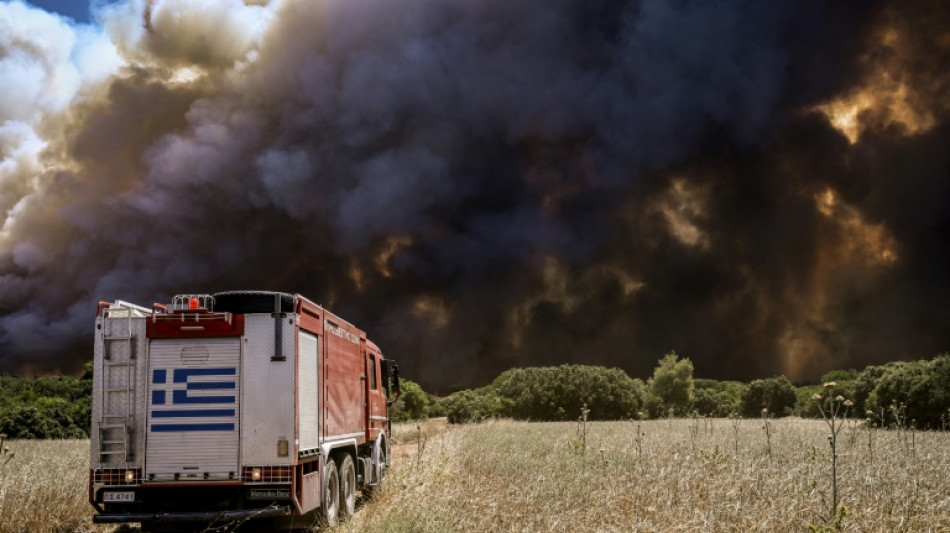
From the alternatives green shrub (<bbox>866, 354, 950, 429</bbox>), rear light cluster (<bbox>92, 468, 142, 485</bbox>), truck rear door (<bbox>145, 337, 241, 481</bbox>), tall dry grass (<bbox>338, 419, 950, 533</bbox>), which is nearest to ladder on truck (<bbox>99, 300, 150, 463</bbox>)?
rear light cluster (<bbox>92, 468, 142, 485</bbox>)

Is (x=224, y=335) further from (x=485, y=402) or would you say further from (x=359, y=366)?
(x=485, y=402)

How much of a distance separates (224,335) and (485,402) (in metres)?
50.0

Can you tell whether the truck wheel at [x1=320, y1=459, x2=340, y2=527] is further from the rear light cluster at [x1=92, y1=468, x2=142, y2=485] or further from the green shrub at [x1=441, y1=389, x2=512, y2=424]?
the green shrub at [x1=441, y1=389, x2=512, y2=424]

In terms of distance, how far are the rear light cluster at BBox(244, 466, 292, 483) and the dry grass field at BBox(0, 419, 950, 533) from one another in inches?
52.8

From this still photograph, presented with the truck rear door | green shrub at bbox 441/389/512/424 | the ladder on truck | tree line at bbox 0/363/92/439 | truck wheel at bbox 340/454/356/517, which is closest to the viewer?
the truck rear door

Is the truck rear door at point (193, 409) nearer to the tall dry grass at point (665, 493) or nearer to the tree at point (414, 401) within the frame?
the tall dry grass at point (665, 493)

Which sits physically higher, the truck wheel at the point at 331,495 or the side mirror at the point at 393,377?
the side mirror at the point at 393,377

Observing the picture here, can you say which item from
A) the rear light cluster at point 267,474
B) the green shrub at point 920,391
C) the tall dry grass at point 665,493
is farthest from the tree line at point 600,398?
the rear light cluster at point 267,474

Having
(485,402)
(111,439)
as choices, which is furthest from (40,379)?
(111,439)

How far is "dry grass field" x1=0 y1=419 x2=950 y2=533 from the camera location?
1073cm

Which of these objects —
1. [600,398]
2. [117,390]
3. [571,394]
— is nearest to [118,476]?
[117,390]

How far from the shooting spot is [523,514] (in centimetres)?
1152

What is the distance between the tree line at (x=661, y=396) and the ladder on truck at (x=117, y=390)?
1123 inches

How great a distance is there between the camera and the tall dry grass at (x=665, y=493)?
10.7 metres
